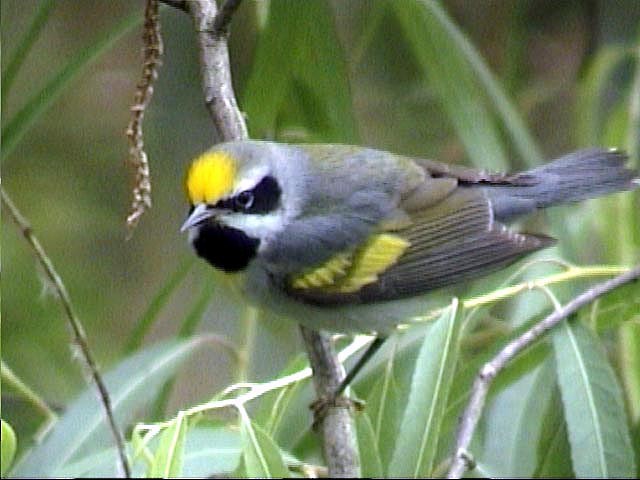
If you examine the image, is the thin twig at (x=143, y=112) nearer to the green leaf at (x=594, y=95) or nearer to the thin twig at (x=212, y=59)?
the thin twig at (x=212, y=59)

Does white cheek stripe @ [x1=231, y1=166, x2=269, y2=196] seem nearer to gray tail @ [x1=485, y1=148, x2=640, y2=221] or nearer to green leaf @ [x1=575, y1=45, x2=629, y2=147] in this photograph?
gray tail @ [x1=485, y1=148, x2=640, y2=221]

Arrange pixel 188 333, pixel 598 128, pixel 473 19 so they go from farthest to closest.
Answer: pixel 473 19 < pixel 598 128 < pixel 188 333

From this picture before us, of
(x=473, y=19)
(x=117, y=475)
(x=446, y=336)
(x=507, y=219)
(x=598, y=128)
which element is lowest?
→ (x=117, y=475)

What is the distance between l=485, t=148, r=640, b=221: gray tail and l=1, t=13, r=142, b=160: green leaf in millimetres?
607

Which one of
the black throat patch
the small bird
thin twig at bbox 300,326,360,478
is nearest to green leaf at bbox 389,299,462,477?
thin twig at bbox 300,326,360,478

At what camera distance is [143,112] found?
1.55 metres

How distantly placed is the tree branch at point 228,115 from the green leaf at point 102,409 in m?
0.43

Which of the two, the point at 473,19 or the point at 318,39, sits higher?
the point at 473,19

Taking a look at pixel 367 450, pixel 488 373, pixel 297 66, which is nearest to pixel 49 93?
pixel 297 66

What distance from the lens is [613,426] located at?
67.2 inches

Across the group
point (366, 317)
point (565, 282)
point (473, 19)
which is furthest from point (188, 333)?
point (473, 19)

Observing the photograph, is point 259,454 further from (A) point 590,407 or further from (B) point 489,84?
(B) point 489,84

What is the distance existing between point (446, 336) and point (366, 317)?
0.21 m

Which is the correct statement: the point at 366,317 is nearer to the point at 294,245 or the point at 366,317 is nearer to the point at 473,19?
the point at 294,245
